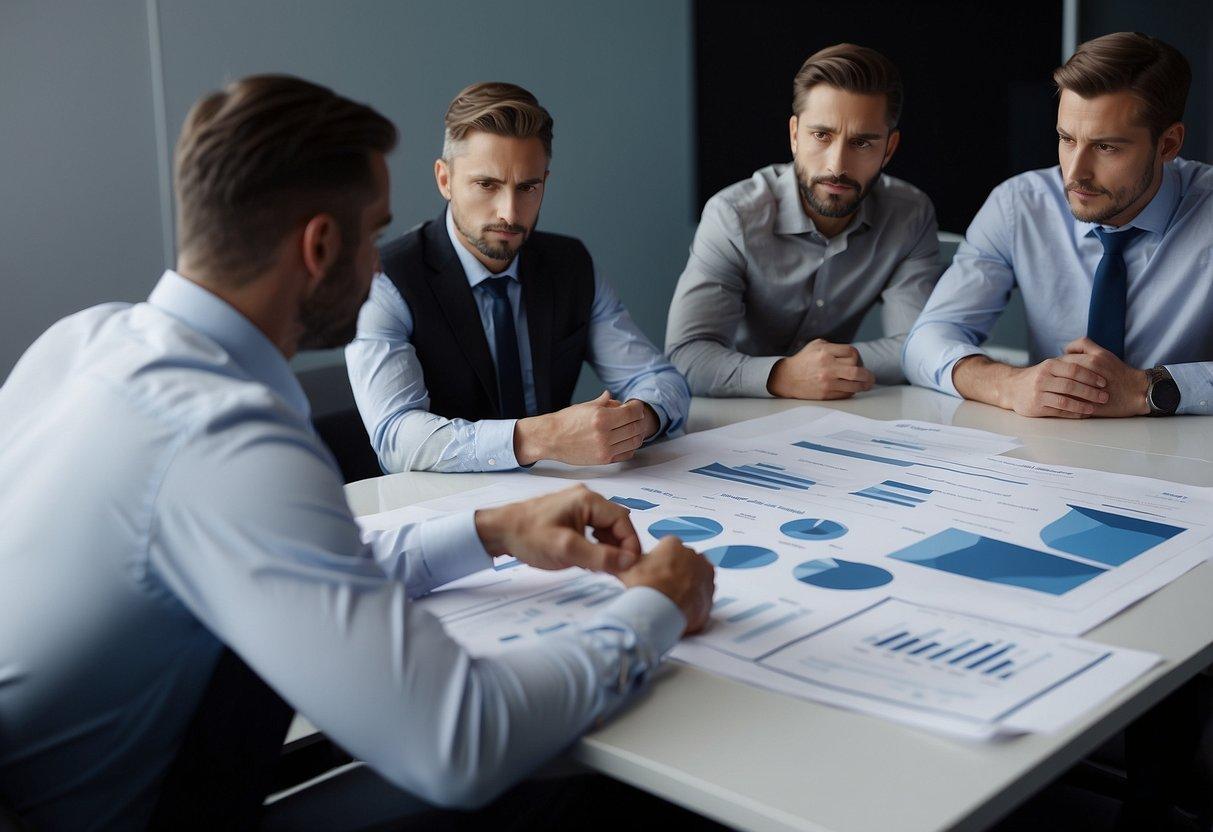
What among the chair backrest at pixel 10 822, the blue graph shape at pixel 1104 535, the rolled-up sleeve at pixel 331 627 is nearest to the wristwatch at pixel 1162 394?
the blue graph shape at pixel 1104 535

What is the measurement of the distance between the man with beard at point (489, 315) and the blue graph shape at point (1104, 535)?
2.34 feet

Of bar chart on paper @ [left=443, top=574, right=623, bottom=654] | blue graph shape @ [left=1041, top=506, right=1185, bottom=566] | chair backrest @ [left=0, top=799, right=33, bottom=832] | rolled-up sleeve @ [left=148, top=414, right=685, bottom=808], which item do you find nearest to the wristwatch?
blue graph shape @ [left=1041, top=506, right=1185, bottom=566]

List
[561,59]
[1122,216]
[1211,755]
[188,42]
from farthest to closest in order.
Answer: [561,59]
[188,42]
[1122,216]
[1211,755]

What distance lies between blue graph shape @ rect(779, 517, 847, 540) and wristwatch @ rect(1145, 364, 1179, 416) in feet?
3.19

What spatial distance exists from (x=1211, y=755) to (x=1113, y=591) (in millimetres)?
436

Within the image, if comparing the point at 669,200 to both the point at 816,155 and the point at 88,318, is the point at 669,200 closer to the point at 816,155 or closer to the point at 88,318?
the point at 816,155

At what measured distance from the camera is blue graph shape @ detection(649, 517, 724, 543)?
156 cm

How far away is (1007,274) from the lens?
8.88ft

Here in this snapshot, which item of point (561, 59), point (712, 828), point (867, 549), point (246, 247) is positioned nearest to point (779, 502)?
point (867, 549)

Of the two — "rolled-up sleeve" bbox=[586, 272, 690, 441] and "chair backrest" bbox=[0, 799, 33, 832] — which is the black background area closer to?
"rolled-up sleeve" bbox=[586, 272, 690, 441]

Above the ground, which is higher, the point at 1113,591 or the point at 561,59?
the point at 561,59

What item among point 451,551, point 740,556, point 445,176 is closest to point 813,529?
point 740,556

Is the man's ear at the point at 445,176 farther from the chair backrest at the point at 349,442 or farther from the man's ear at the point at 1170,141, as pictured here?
the man's ear at the point at 1170,141

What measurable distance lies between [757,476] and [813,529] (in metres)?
0.28
